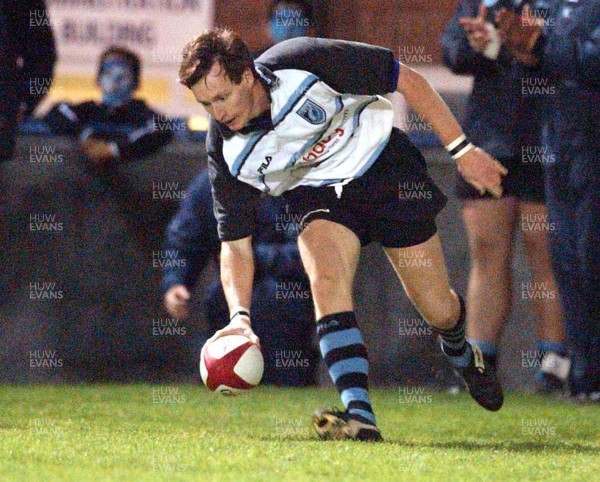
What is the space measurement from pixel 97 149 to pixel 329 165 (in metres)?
2.82

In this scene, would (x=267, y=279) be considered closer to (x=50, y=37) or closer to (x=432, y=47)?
(x=50, y=37)

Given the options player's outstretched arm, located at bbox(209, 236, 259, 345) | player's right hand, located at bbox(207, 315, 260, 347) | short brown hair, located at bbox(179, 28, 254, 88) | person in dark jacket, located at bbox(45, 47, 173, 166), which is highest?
short brown hair, located at bbox(179, 28, 254, 88)

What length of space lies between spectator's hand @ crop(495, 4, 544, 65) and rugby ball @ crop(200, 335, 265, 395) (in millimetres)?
2676

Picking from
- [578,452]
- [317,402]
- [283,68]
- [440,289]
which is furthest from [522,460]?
[317,402]

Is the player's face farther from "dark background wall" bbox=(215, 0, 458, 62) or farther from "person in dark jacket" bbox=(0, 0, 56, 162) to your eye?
"dark background wall" bbox=(215, 0, 458, 62)

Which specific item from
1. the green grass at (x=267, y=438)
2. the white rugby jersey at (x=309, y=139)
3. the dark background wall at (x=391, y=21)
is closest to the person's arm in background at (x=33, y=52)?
the green grass at (x=267, y=438)

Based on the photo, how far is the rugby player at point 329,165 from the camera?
516cm

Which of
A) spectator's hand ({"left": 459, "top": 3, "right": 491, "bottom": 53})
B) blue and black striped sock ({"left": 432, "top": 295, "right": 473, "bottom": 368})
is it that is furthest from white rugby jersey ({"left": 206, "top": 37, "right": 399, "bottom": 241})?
spectator's hand ({"left": 459, "top": 3, "right": 491, "bottom": 53})

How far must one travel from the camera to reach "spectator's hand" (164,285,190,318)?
7500mm

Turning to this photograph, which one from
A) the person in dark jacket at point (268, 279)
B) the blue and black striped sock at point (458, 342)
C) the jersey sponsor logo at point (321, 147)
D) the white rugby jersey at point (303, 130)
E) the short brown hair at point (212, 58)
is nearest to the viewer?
the short brown hair at point (212, 58)

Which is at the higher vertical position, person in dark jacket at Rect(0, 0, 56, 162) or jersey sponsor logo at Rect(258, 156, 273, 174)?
jersey sponsor logo at Rect(258, 156, 273, 174)

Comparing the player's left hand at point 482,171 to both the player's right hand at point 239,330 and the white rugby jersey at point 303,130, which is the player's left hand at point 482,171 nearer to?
the white rugby jersey at point 303,130

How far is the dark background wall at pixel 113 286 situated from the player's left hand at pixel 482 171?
2683 millimetres

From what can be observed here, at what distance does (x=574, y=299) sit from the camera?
720 cm
